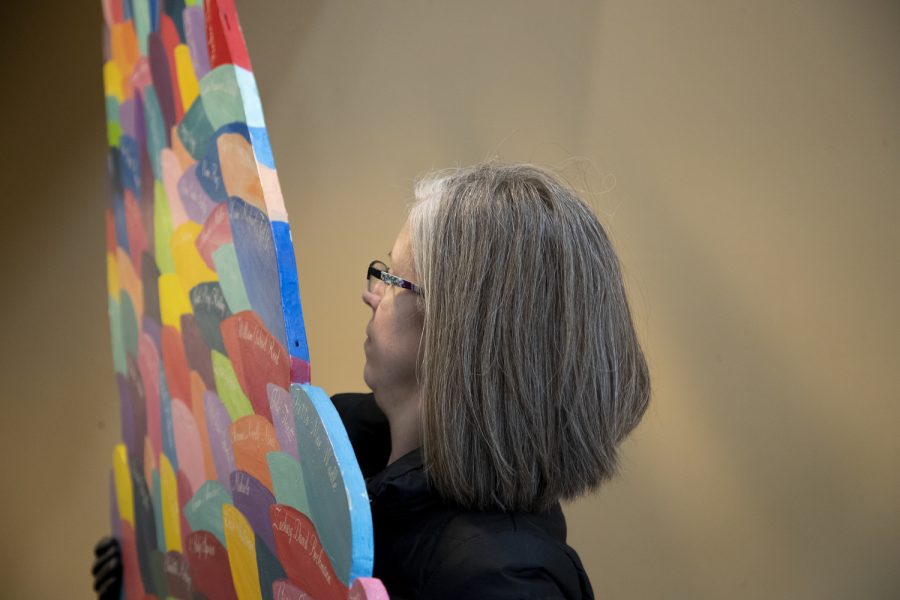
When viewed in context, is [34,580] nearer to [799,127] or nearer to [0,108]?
[0,108]

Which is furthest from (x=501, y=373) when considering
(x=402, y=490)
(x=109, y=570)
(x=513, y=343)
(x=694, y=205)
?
(x=694, y=205)

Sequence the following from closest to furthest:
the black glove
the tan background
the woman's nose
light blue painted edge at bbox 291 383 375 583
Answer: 1. light blue painted edge at bbox 291 383 375 583
2. the woman's nose
3. the black glove
4. the tan background

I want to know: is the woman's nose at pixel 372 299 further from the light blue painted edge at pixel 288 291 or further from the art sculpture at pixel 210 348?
the light blue painted edge at pixel 288 291

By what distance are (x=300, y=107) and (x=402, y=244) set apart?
35.1 inches

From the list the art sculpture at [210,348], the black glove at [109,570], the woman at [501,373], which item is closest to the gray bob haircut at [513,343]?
the woman at [501,373]

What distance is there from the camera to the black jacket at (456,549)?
85cm

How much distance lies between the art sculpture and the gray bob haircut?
23 cm

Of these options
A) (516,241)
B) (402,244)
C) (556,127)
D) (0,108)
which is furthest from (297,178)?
(516,241)

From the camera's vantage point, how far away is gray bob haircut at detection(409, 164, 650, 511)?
92 cm

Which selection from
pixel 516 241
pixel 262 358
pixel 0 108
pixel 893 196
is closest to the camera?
pixel 262 358

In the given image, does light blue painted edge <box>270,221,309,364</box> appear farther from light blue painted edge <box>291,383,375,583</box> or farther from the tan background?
the tan background

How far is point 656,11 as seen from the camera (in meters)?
1.59

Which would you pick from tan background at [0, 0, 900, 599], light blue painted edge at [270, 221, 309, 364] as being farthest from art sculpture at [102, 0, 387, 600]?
tan background at [0, 0, 900, 599]

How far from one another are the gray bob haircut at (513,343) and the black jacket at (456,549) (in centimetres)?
2
